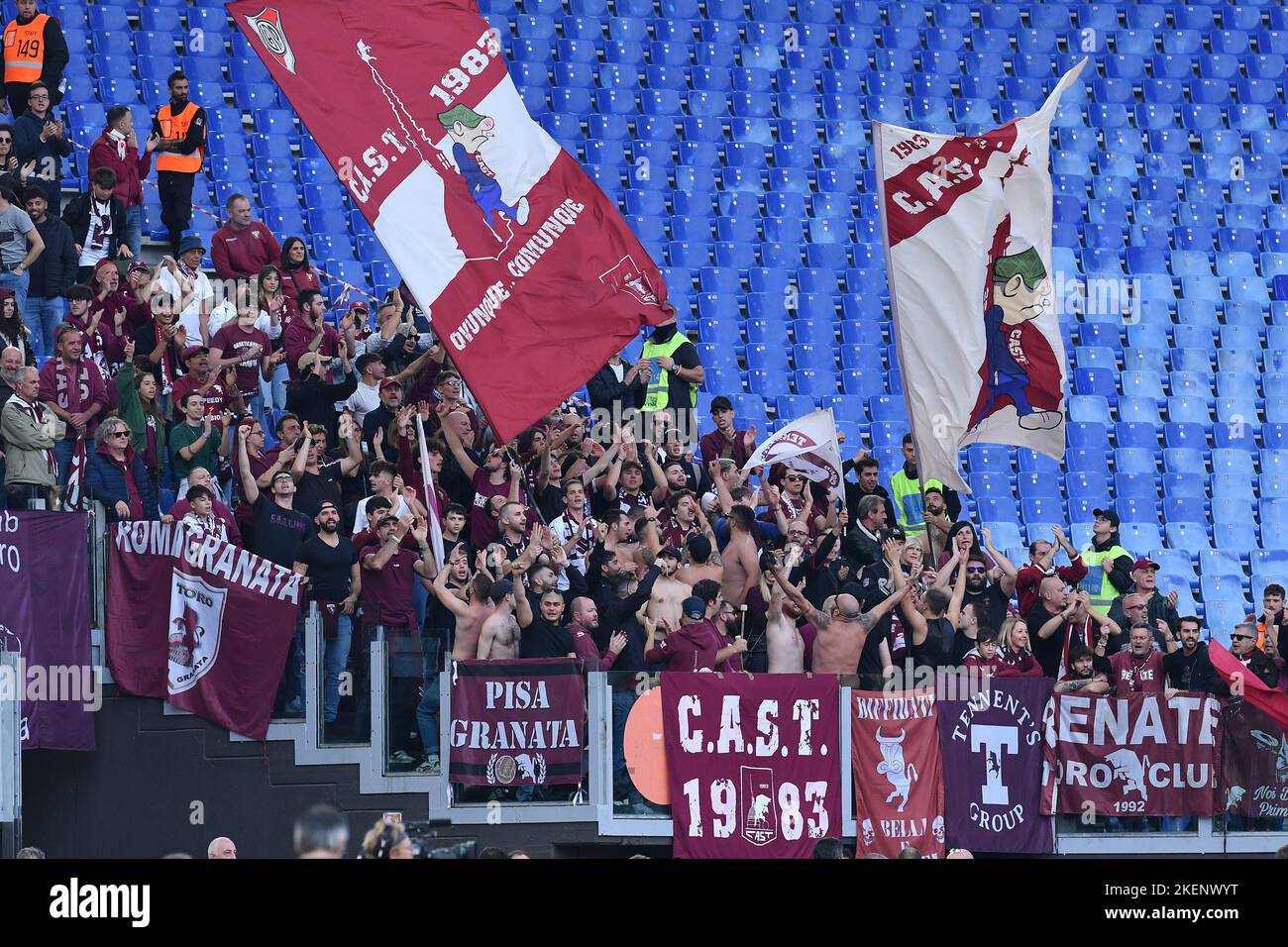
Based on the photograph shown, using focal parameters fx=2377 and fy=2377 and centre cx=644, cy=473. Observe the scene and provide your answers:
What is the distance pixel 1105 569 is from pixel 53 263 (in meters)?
7.30

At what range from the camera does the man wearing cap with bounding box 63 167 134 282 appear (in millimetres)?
16297

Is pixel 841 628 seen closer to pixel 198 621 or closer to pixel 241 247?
Answer: pixel 198 621

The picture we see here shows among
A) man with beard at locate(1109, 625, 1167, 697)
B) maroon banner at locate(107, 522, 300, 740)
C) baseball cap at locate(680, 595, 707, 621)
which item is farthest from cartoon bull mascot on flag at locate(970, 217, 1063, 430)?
maroon banner at locate(107, 522, 300, 740)

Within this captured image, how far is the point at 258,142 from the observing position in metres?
20.7

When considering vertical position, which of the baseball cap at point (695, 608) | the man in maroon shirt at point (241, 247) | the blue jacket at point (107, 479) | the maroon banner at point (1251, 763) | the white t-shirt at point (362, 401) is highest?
the man in maroon shirt at point (241, 247)

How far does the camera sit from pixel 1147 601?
15.7m

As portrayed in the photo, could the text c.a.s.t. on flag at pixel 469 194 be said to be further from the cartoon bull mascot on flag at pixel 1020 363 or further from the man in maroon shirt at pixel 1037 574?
the man in maroon shirt at pixel 1037 574

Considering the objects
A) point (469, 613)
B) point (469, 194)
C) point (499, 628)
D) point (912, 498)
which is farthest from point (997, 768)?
point (469, 194)

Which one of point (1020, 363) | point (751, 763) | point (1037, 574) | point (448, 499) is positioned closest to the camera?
point (751, 763)

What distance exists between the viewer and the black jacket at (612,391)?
16.2 meters

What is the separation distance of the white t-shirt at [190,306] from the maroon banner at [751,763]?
12.9 ft

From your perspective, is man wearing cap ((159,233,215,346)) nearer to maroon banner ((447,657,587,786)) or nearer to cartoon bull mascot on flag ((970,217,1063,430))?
maroon banner ((447,657,587,786))

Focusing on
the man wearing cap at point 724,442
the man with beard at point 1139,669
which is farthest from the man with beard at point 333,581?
the man with beard at point 1139,669

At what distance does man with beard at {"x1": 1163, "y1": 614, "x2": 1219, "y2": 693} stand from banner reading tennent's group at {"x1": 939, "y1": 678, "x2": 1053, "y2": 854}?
2.82 feet
